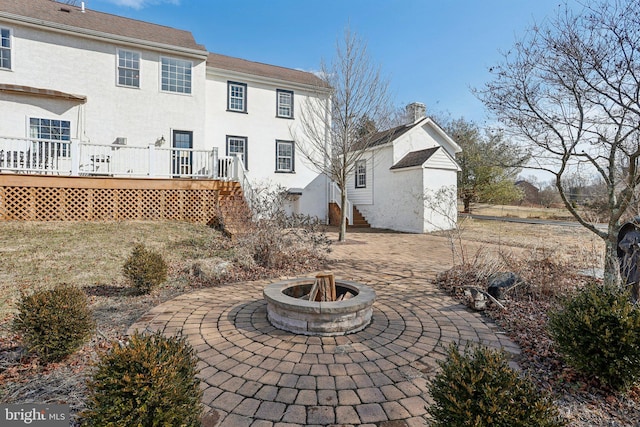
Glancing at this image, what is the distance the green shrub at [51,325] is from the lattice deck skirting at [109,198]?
A: 761 centimetres

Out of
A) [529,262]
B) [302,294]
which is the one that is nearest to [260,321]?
[302,294]

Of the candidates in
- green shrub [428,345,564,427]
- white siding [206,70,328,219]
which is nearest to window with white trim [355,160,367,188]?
white siding [206,70,328,219]

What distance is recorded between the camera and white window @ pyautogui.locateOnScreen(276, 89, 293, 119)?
1584 cm

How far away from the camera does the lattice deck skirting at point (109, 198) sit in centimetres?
884

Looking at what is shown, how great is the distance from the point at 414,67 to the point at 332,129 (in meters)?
4.69

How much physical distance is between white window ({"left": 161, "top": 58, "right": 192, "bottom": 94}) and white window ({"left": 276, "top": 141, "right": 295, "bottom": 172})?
4605 mm

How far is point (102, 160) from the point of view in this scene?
10.8 meters

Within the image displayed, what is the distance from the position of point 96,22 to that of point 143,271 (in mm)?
13243

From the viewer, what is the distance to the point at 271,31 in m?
12.9

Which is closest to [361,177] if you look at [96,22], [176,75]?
[176,75]

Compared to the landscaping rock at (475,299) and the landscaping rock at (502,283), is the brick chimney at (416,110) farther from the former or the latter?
the landscaping rock at (475,299)

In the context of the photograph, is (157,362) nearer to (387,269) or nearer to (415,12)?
(387,269)

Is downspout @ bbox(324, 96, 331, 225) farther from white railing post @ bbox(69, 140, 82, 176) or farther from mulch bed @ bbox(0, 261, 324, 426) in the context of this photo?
white railing post @ bbox(69, 140, 82, 176)

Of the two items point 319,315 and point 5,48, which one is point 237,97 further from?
point 319,315
